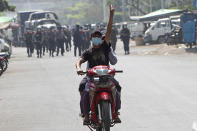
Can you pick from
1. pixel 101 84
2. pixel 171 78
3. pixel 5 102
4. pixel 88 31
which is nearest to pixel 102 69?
pixel 101 84

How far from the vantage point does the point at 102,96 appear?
30.7 ft

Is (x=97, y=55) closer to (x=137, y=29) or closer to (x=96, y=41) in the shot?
(x=96, y=41)

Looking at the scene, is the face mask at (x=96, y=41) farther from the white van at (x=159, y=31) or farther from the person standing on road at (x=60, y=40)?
the white van at (x=159, y=31)

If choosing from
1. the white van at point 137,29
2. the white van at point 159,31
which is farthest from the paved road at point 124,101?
the white van at point 137,29

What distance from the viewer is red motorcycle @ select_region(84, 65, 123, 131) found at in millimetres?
9281

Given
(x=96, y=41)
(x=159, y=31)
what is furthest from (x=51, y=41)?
(x=96, y=41)

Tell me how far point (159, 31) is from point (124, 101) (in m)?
38.0

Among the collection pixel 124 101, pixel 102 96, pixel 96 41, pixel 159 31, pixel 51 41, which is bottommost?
pixel 159 31

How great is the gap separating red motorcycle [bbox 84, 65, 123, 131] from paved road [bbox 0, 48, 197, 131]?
124cm

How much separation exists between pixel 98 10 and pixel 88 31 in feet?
488

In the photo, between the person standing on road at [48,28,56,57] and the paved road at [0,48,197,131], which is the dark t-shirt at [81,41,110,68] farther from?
the person standing on road at [48,28,56,57]

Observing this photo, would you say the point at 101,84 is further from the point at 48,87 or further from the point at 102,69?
the point at 48,87

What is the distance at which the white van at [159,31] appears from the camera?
51969mm

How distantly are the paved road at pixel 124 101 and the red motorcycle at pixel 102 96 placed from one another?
1.24 m
